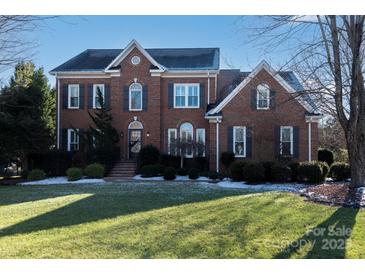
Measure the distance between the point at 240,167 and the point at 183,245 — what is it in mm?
12573

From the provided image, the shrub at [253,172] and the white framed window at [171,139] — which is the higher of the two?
the white framed window at [171,139]

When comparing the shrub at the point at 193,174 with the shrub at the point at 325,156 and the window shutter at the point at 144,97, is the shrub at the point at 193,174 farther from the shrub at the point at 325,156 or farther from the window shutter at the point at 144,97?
the shrub at the point at 325,156

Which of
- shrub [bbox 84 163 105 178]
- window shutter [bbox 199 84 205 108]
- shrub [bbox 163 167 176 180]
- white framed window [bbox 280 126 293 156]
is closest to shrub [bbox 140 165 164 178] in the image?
shrub [bbox 163 167 176 180]

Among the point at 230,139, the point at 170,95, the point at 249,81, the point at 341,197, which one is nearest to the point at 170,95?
the point at 170,95

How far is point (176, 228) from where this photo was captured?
7.71m

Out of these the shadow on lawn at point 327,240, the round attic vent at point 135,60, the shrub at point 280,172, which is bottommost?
the shadow on lawn at point 327,240

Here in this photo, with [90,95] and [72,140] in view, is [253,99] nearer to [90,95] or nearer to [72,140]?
[90,95]

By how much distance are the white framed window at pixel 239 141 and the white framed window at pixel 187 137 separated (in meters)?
2.51

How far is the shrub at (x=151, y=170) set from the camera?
22.0m

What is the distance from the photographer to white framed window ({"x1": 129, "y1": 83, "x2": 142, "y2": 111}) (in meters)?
25.5

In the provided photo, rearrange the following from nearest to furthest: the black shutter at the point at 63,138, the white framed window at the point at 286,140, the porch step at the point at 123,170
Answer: the white framed window at the point at 286,140
the porch step at the point at 123,170
the black shutter at the point at 63,138

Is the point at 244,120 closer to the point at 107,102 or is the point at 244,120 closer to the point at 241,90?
the point at 241,90

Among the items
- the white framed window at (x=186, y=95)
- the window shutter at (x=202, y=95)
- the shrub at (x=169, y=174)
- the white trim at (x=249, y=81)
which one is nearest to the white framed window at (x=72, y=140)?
the white framed window at (x=186, y=95)

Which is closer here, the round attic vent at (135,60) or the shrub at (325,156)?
the shrub at (325,156)
